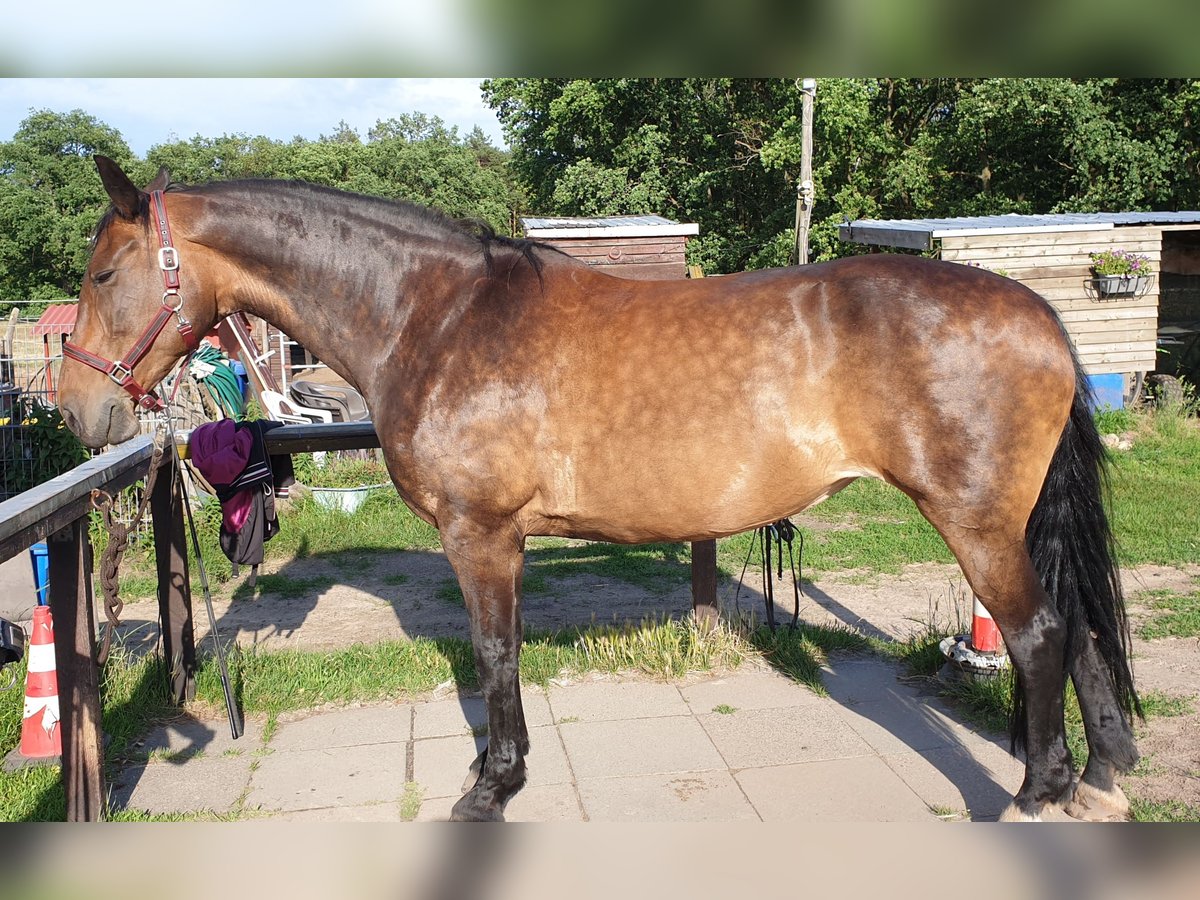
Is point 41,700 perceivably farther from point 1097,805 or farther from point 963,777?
point 1097,805

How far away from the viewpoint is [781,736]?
434 cm

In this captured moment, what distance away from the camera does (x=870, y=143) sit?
75.2 ft

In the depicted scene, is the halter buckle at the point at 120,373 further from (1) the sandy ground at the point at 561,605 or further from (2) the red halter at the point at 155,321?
(1) the sandy ground at the point at 561,605

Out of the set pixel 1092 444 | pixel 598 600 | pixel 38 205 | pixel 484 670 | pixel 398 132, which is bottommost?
pixel 598 600

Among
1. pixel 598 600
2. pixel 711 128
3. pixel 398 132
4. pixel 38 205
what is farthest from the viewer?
pixel 398 132

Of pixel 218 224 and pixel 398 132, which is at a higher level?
pixel 398 132

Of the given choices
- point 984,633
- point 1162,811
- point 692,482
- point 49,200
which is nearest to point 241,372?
point 692,482

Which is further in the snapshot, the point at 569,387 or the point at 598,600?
the point at 598,600

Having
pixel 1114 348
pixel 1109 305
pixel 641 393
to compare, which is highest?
pixel 1109 305

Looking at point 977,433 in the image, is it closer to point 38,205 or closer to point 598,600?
point 598,600

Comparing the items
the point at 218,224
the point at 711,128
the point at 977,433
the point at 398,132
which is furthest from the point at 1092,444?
the point at 398,132

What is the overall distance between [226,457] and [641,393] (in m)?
2.58

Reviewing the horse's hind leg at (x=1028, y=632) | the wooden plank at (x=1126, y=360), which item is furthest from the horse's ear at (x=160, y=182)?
the wooden plank at (x=1126, y=360)
